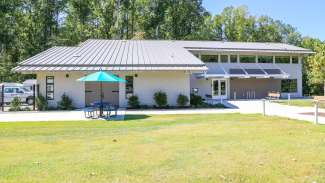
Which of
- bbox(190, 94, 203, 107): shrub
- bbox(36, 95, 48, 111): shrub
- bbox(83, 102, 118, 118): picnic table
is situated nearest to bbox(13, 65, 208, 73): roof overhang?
bbox(36, 95, 48, 111): shrub

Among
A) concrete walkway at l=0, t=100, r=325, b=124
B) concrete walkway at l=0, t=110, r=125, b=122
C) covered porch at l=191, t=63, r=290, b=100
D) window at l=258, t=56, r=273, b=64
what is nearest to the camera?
concrete walkway at l=0, t=110, r=125, b=122

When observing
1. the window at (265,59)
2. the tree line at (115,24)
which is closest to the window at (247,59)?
the window at (265,59)

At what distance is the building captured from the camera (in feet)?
78.3

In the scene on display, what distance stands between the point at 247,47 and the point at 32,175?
3513cm

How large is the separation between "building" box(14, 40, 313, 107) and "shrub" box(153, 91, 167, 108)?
0.60 metres

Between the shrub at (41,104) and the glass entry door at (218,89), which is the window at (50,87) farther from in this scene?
the glass entry door at (218,89)

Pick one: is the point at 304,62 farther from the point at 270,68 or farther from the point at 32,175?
the point at 32,175

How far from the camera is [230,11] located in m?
58.8

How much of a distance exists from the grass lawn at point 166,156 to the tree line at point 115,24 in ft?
108

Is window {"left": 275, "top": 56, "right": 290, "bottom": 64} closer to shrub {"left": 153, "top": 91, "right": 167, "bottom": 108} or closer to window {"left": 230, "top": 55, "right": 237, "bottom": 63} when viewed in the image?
window {"left": 230, "top": 55, "right": 237, "bottom": 63}

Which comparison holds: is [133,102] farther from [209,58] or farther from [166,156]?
[166,156]

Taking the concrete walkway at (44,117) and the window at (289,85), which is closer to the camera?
the concrete walkway at (44,117)

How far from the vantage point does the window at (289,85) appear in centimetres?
3866

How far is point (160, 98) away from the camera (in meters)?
23.9
